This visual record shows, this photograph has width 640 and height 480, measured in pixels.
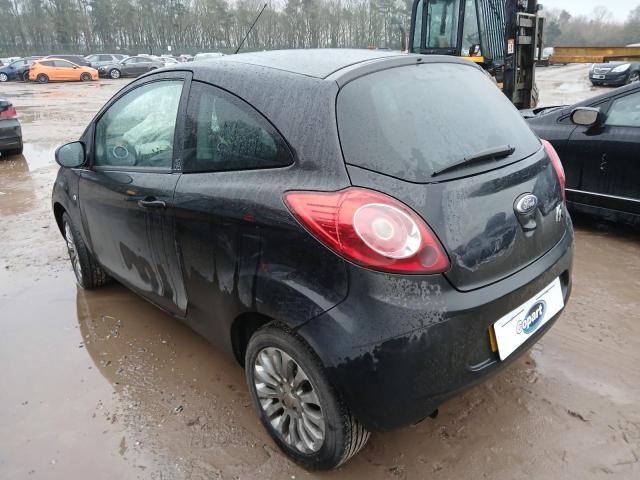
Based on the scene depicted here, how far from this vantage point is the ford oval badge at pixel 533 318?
2.06 m

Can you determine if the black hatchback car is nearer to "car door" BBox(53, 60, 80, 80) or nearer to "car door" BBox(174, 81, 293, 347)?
"car door" BBox(174, 81, 293, 347)

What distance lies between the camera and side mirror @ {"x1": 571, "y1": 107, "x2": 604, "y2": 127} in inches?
171

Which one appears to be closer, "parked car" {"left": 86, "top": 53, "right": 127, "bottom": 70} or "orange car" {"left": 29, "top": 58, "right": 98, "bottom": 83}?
"orange car" {"left": 29, "top": 58, "right": 98, "bottom": 83}

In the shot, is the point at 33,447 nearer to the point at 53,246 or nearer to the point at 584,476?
the point at 584,476

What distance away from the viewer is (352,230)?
1.75 meters

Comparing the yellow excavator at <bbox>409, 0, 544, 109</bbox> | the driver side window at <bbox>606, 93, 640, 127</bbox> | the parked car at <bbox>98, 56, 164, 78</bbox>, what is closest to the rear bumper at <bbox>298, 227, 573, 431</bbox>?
the driver side window at <bbox>606, 93, 640, 127</bbox>

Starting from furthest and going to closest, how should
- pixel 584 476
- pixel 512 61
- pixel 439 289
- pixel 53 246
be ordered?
pixel 512 61
pixel 53 246
pixel 584 476
pixel 439 289

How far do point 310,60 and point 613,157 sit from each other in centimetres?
325

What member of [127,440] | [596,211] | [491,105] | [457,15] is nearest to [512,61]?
[457,15]

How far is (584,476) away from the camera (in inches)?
81.6

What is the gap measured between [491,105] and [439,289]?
3.49 ft

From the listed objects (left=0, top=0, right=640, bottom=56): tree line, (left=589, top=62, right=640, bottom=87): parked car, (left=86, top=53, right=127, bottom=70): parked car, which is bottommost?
(left=589, top=62, right=640, bottom=87): parked car

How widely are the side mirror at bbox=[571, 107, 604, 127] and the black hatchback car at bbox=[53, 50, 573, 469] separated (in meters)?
2.24

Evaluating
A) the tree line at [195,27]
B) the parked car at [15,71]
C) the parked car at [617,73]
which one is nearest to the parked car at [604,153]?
the parked car at [617,73]
